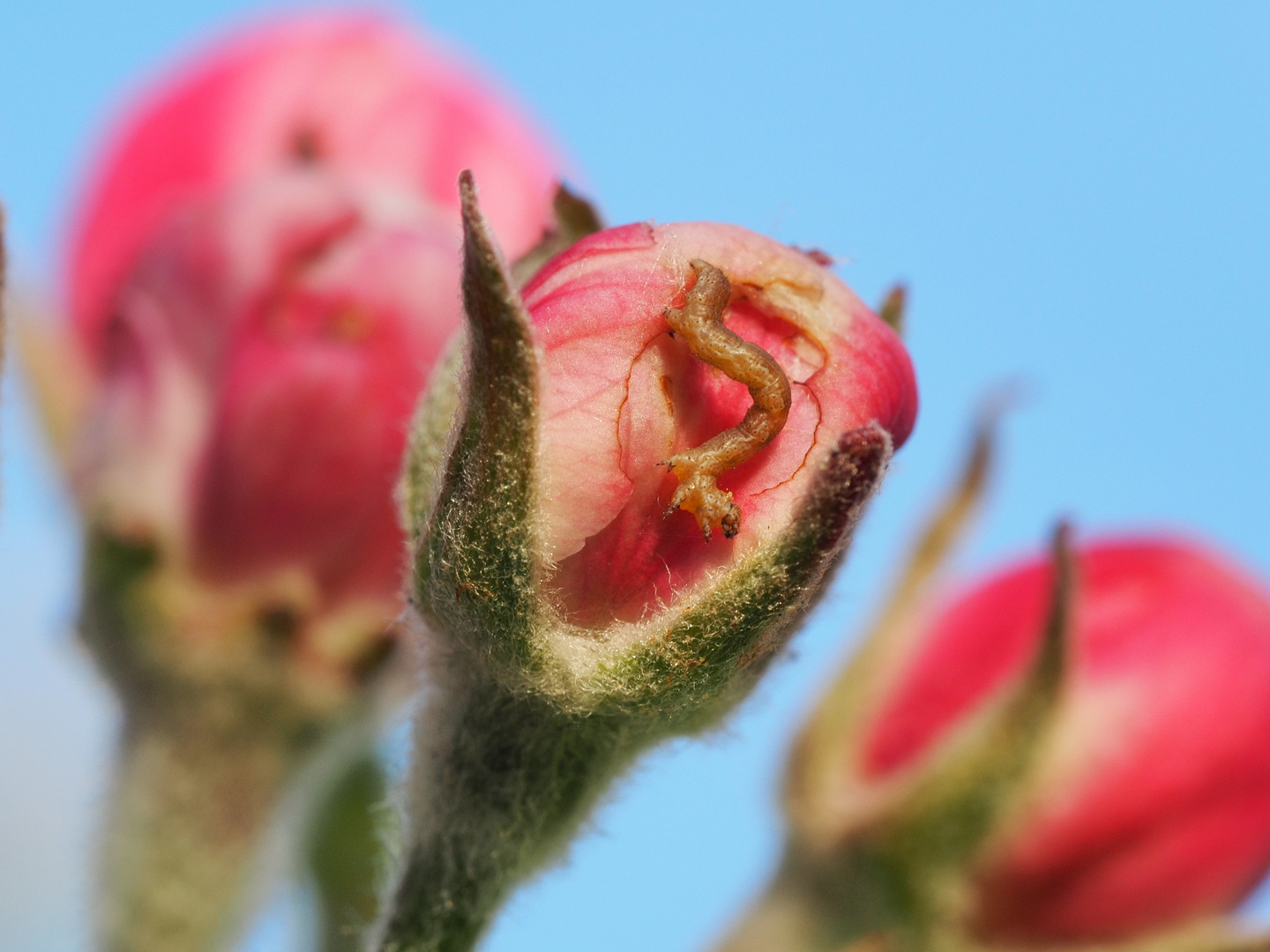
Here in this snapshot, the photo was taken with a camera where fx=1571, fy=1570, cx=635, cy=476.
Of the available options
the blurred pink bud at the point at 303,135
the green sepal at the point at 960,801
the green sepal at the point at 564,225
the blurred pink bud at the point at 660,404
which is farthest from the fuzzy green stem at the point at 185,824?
the blurred pink bud at the point at 660,404

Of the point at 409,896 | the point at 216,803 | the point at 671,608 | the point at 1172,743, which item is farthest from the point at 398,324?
the point at 1172,743

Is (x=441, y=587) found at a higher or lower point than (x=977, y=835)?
higher

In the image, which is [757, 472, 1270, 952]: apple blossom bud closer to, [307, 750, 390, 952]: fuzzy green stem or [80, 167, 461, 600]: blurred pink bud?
[307, 750, 390, 952]: fuzzy green stem

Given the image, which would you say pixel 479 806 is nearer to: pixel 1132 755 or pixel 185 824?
pixel 185 824

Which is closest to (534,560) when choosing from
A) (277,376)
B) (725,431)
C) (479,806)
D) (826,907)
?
(725,431)

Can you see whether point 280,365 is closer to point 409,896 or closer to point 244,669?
point 244,669

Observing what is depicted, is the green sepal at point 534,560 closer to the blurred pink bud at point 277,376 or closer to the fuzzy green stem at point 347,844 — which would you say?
the blurred pink bud at point 277,376
